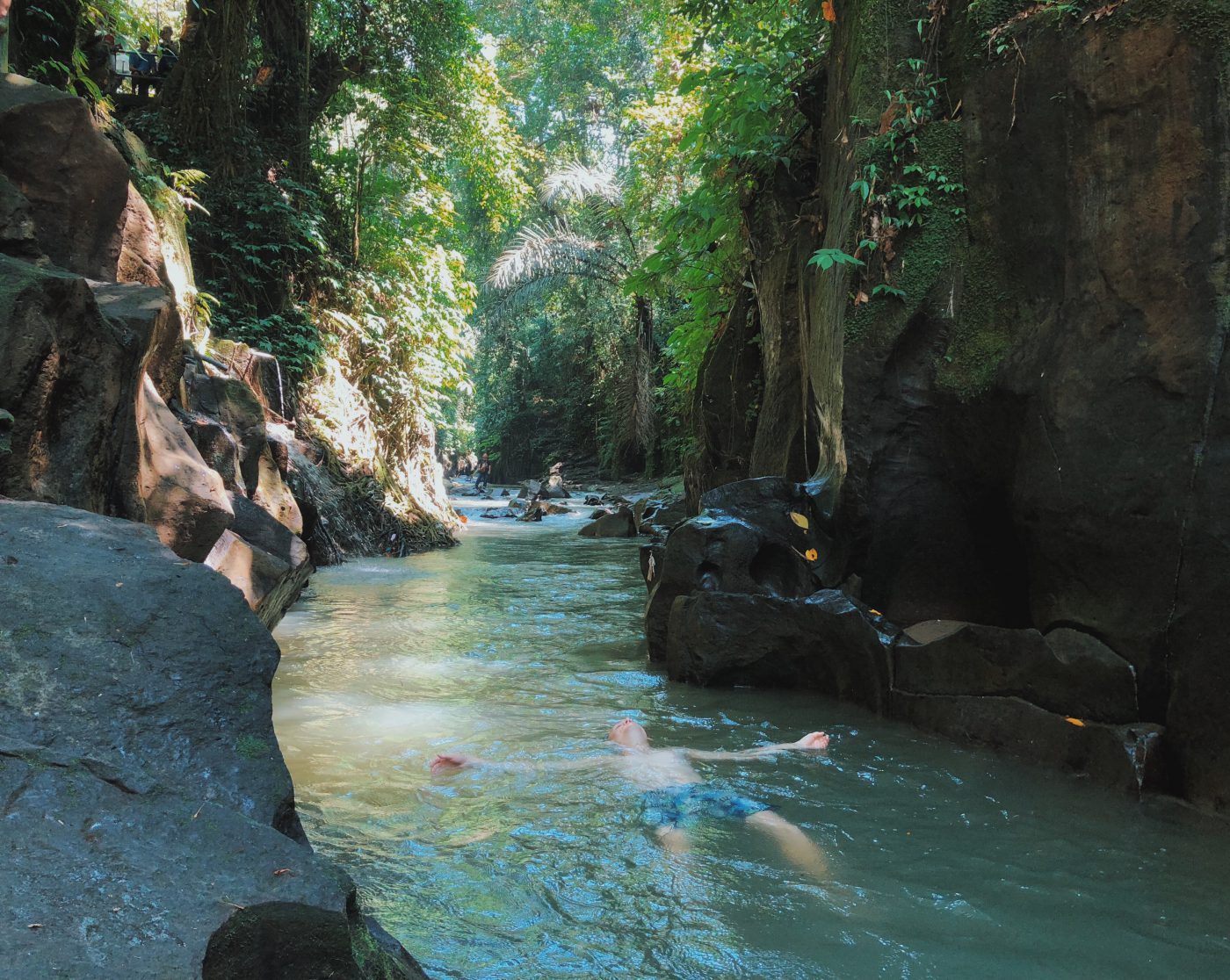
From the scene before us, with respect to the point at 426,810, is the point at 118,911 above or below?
above

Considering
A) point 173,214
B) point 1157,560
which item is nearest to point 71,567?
point 1157,560

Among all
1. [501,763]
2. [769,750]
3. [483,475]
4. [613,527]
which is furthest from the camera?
[483,475]

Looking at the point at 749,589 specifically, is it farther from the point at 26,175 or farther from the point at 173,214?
the point at 173,214

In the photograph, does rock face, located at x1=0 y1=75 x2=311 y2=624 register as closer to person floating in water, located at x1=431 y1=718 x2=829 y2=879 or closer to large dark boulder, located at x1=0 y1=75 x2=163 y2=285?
large dark boulder, located at x1=0 y1=75 x2=163 y2=285

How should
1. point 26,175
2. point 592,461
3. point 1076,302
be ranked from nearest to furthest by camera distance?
point 1076,302 → point 26,175 → point 592,461

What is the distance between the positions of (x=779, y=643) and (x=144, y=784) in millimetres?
4583

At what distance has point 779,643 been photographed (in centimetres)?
602

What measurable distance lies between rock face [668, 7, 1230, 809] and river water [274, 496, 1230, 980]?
2.19 ft

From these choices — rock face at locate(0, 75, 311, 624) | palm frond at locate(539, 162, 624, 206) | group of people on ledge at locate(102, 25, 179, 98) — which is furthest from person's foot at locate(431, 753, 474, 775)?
palm frond at locate(539, 162, 624, 206)

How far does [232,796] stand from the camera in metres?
2.16

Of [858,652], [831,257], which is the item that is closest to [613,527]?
[858,652]

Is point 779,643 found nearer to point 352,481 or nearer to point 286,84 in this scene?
point 352,481

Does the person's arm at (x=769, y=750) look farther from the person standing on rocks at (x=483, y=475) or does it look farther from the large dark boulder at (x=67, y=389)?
the person standing on rocks at (x=483, y=475)

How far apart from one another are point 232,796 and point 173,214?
9068 millimetres
